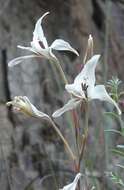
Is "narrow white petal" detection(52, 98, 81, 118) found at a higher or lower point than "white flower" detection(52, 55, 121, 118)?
lower

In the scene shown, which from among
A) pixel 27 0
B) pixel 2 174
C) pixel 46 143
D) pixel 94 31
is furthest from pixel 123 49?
pixel 2 174

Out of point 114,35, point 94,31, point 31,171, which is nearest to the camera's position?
point 31,171

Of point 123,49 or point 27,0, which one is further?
point 123,49

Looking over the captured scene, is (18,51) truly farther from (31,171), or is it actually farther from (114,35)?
(114,35)

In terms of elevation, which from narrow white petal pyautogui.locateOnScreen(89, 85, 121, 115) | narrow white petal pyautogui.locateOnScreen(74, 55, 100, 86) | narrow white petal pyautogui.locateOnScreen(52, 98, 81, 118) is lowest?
narrow white petal pyautogui.locateOnScreen(52, 98, 81, 118)

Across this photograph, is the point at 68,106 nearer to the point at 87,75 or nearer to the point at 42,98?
the point at 87,75

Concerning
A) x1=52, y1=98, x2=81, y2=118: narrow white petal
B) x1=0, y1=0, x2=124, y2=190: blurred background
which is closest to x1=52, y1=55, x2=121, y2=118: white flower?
x1=52, y1=98, x2=81, y2=118: narrow white petal

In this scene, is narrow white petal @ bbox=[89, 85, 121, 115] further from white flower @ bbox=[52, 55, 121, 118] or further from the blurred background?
the blurred background
